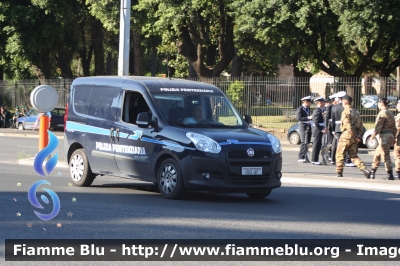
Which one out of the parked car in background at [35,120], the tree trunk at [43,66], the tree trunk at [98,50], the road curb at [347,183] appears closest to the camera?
the road curb at [347,183]

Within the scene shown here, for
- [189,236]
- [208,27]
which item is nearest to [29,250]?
[189,236]

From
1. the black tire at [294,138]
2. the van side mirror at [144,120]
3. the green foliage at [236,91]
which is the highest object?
the green foliage at [236,91]

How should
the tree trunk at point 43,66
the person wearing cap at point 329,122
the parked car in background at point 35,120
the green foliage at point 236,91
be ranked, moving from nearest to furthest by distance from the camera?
the person wearing cap at point 329,122, the green foliage at point 236,91, the parked car in background at point 35,120, the tree trunk at point 43,66

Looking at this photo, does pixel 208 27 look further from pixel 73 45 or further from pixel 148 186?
pixel 148 186

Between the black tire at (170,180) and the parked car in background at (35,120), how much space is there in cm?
3090

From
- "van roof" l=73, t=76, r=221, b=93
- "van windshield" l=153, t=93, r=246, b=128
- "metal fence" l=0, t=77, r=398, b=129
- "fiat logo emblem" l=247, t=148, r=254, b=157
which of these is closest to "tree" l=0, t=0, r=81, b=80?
"metal fence" l=0, t=77, r=398, b=129

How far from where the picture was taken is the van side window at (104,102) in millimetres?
13500

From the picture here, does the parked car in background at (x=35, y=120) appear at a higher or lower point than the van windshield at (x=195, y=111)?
lower

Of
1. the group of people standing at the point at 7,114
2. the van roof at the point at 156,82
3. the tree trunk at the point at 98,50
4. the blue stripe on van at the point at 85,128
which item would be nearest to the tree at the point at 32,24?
the tree trunk at the point at 98,50

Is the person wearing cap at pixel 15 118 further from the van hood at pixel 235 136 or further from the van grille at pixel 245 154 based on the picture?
the van grille at pixel 245 154

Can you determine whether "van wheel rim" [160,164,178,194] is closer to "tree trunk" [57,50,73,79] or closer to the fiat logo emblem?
the fiat logo emblem

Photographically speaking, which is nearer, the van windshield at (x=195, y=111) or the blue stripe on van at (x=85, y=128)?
the van windshield at (x=195, y=111)

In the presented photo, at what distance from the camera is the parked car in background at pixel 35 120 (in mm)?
43391

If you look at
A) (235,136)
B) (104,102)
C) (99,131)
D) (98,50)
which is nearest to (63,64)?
(98,50)
